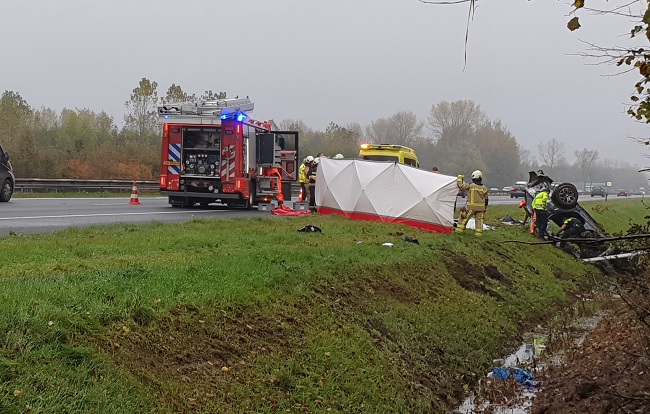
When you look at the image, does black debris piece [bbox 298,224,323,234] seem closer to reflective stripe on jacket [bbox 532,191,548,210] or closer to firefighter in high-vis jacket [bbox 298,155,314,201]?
firefighter in high-vis jacket [bbox 298,155,314,201]

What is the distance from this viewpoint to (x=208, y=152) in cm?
1855

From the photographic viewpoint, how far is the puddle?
7.72m

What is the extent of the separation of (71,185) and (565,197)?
773 inches

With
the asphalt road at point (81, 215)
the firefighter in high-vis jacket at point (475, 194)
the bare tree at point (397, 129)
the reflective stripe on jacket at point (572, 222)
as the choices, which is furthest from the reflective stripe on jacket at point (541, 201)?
the bare tree at point (397, 129)

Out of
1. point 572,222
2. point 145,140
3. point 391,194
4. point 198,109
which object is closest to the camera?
point 391,194

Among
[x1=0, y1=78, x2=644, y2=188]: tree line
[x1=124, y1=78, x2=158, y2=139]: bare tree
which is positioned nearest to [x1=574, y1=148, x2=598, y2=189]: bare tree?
[x1=0, y1=78, x2=644, y2=188]: tree line

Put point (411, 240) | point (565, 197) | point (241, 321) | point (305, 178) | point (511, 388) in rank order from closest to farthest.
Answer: point (241, 321), point (511, 388), point (411, 240), point (565, 197), point (305, 178)

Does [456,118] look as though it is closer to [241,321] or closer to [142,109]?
[142,109]

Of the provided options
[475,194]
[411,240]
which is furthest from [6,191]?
[475,194]

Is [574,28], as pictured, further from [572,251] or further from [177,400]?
[572,251]

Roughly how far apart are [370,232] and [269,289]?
6452mm

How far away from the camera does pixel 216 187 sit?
18.3 meters

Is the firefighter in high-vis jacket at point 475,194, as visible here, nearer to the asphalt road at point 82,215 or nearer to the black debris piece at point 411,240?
the black debris piece at point 411,240

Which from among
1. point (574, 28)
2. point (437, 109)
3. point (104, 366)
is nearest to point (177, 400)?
point (104, 366)
